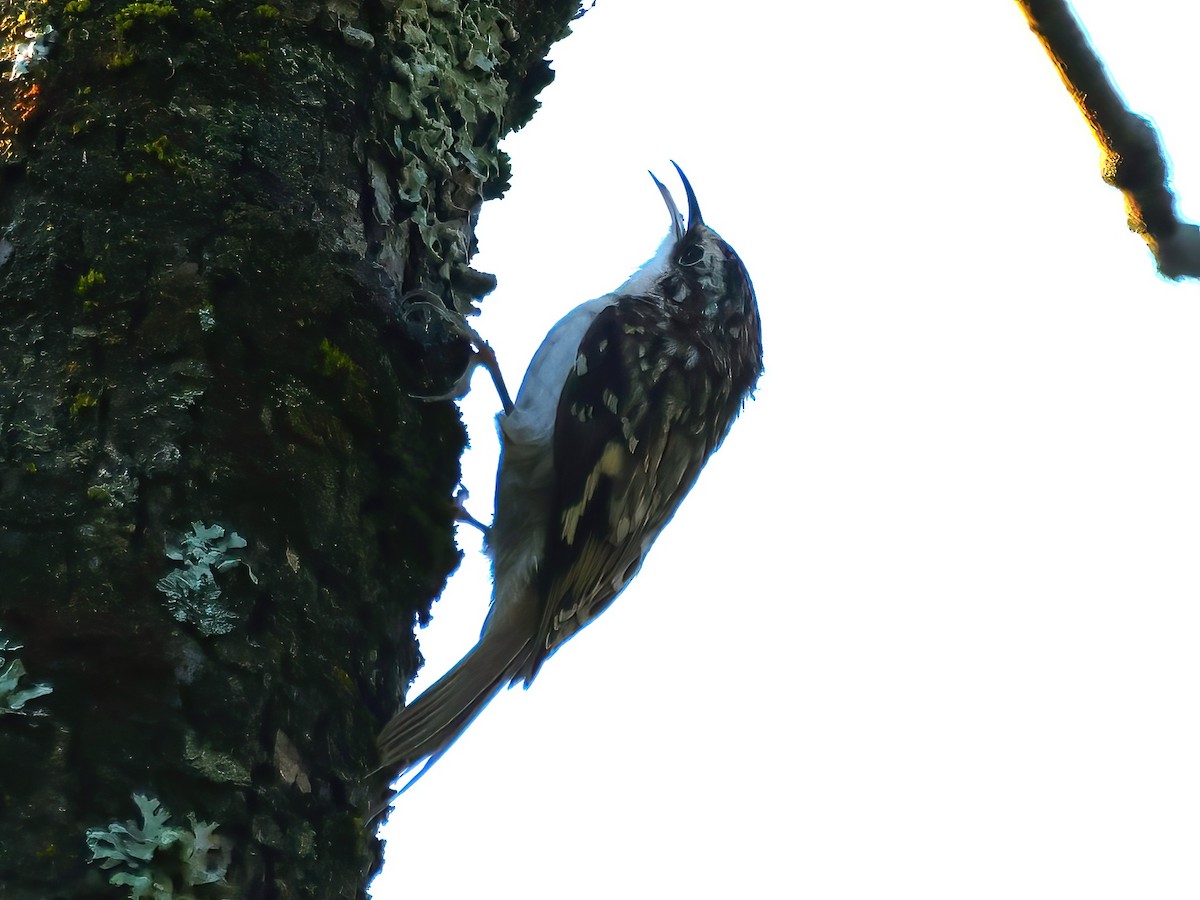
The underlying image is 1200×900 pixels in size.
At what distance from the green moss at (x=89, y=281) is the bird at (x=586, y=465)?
853 millimetres

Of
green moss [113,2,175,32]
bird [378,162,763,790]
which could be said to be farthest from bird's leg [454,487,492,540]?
green moss [113,2,175,32]

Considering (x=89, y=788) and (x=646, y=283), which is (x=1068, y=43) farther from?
(x=646, y=283)

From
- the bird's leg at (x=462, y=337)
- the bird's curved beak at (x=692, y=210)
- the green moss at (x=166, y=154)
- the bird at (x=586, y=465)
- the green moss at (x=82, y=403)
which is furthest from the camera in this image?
the bird's curved beak at (x=692, y=210)

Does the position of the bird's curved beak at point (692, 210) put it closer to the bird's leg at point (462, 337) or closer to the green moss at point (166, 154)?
the bird's leg at point (462, 337)

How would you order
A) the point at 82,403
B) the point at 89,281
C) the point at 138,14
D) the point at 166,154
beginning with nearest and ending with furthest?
the point at 82,403 < the point at 89,281 < the point at 166,154 < the point at 138,14

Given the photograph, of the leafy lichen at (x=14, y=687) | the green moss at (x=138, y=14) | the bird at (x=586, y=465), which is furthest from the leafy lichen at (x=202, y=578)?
the bird at (x=586, y=465)

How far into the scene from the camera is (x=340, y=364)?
6.42 feet

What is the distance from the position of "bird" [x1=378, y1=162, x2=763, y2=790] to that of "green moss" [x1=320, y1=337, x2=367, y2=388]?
570 mm

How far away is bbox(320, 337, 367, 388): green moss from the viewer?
1939 mm

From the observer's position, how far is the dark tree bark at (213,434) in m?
1.49

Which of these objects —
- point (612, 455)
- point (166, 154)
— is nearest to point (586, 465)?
point (612, 455)

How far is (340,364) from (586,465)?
101 centimetres

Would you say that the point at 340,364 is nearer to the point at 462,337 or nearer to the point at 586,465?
the point at 462,337

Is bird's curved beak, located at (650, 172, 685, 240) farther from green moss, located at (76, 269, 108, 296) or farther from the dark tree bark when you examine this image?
green moss, located at (76, 269, 108, 296)
